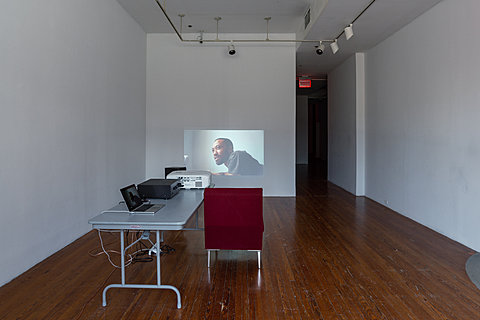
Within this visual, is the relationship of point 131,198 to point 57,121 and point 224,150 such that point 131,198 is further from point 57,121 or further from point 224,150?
point 224,150

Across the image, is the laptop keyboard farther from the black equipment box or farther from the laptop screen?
the black equipment box

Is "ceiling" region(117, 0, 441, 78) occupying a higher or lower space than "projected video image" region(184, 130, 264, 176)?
higher

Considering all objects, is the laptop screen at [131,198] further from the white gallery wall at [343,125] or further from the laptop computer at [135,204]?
the white gallery wall at [343,125]

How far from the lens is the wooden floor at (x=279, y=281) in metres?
2.47

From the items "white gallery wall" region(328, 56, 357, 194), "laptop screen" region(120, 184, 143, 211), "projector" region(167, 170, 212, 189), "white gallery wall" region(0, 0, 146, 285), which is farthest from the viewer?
"white gallery wall" region(328, 56, 357, 194)

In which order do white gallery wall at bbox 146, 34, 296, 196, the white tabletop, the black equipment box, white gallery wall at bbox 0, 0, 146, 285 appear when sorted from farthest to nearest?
1. white gallery wall at bbox 146, 34, 296, 196
2. the black equipment box
3. white gallery wall at bbox 0, 0, 146, 285
4. the white tabletop

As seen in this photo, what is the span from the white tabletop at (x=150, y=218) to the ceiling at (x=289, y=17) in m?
3.58

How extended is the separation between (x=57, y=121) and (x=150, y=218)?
2.09 meters

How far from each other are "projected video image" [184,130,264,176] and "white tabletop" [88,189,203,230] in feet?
13.8

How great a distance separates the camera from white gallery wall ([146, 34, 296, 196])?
7.19 metres

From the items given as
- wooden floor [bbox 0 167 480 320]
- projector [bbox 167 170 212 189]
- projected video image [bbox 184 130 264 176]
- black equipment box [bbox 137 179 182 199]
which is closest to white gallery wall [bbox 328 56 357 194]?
projected video image [bbox 184 130 264 176]

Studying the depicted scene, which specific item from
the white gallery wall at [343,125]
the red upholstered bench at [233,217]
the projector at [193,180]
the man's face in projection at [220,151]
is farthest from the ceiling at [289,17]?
the red upholstered bench at [233,217]

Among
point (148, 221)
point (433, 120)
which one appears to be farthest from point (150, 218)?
point (433, 120)

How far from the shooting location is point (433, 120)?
471 centimetres
